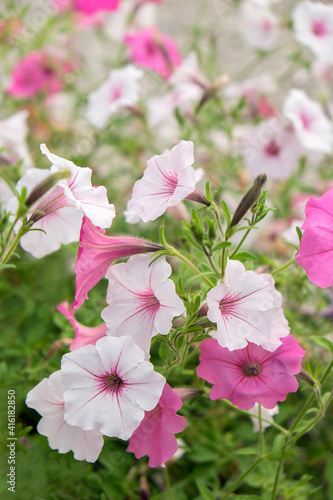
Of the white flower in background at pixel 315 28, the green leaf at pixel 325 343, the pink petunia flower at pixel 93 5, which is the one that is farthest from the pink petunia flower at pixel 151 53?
the green leaf at pixel 325 343

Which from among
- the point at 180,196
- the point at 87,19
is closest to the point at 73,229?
the point at 180,196

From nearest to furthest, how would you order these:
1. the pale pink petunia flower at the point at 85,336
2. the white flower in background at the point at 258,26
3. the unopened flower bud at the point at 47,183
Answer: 1. the unopened flower bud at the point at 47,183
2. the pale pink petunia flower at the point at 85,336
3. the white flower in background at the point at 258,26

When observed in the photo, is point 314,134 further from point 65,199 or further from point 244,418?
point 65,199

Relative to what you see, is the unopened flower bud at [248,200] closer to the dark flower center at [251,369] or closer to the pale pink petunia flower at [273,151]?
the dark flower center at [251,369]

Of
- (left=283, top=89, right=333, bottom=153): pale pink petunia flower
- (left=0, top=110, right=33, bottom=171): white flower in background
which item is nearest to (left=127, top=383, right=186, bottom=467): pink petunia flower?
(left=0, top=110, right=33, bottom=171): white flower in background

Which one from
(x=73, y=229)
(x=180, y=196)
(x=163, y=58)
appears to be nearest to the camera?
(x=180, y=196)

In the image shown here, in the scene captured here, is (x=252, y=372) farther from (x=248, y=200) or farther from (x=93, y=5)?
(x=93, y=5)
